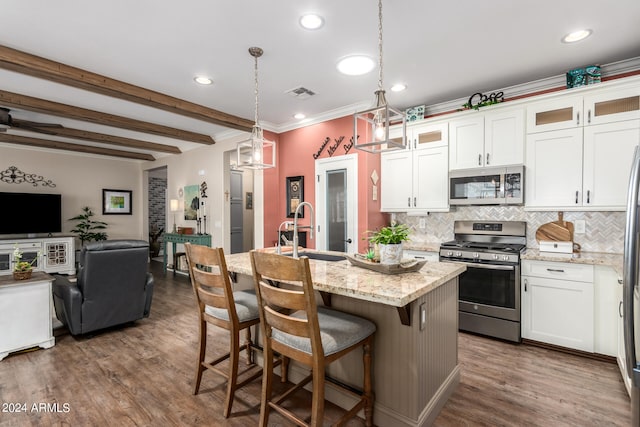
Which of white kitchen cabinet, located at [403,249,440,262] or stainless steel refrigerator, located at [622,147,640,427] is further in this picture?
white kitchen cabinet, located at [403,249,440,262]

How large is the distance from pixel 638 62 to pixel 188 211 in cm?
696

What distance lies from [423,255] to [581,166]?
173 cm

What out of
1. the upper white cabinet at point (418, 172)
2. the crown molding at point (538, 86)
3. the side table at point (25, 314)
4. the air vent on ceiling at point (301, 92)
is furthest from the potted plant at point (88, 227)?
the crown molding at point (538, 86)

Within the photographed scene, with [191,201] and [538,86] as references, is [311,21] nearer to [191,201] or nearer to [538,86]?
[538,86]

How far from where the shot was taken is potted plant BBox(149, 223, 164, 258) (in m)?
8.46

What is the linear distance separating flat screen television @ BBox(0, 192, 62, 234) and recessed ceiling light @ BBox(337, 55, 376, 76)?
22.5ft

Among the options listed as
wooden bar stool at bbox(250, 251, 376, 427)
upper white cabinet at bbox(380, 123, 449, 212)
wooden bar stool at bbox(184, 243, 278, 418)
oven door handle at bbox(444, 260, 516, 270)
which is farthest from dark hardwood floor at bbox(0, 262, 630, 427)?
upper white cabinet at bbox(380, 123, 449, 212)

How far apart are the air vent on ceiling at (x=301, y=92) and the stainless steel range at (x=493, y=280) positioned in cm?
236

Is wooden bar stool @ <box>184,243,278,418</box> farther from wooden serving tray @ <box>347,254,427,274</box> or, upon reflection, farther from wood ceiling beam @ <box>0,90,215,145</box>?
wood ceiling beam @ <box>0,90,215,145</box>

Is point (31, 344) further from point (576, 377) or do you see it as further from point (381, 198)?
point (576, 377)

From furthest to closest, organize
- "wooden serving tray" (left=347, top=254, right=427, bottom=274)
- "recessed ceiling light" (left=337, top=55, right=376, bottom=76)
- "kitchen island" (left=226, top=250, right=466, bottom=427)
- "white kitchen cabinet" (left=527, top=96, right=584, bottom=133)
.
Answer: "white kitchen cabinet" (left=527, top=96, right=584, bottom=133) → "recessed ceiling light" (left=337, top=55, right=376, bottom=76) → "wooden serving tray" (left=347, top=254, right=427, bottom=274) → "kitchen island" (left=226, top=250, right=466, bottom=427)

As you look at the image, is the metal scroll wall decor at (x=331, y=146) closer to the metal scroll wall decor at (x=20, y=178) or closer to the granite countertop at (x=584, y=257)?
the granite countertop at (x=584, y=257)

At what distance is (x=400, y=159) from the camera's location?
4164mm

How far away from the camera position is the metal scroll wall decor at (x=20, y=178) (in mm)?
6275
